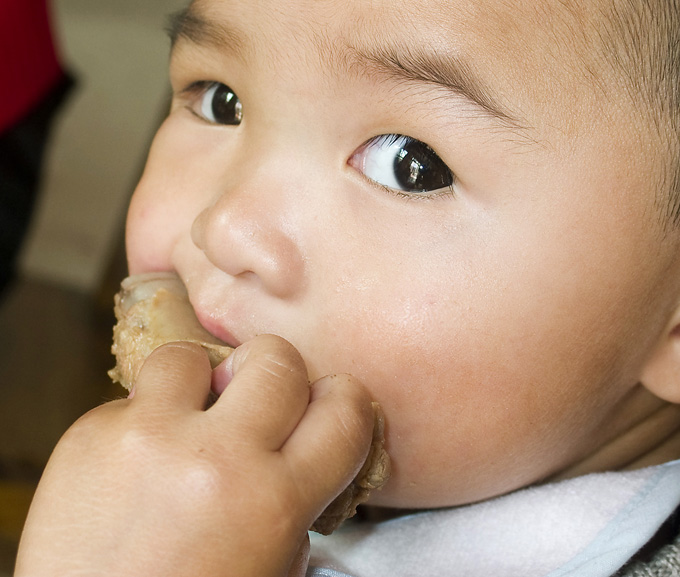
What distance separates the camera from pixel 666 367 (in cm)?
96

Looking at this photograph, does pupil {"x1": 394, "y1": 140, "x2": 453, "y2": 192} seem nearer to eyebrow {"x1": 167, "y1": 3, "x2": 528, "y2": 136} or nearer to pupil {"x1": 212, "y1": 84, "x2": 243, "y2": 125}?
eyebrow {"x1": 167, "y1": 3, "x2": 528, "y2": 136}

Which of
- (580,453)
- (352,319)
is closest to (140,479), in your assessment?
(352,319)

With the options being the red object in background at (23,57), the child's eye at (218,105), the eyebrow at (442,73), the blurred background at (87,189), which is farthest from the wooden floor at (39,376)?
the eyebrow at (442,73)

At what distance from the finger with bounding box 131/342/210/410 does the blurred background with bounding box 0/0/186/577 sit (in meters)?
1.82

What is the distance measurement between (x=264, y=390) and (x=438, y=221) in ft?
0.84

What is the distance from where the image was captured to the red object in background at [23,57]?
70.6 inches

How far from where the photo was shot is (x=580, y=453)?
41.7 inches

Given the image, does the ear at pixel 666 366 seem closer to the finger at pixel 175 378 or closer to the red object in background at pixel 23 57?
the finger at pixel 175 378

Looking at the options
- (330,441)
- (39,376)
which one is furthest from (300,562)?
(39,376)

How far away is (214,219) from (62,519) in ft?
1.13

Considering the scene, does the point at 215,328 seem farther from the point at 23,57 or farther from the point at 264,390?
the point at 23,57

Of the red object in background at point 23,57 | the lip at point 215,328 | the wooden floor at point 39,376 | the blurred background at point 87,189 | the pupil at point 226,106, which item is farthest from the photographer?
the blurred background at point 87,189

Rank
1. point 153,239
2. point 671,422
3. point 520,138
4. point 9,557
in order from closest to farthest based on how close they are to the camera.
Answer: point 520,138 < point 153,239 < point 671,422 < point 9,557

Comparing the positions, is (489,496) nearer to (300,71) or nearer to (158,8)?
(300,71)
